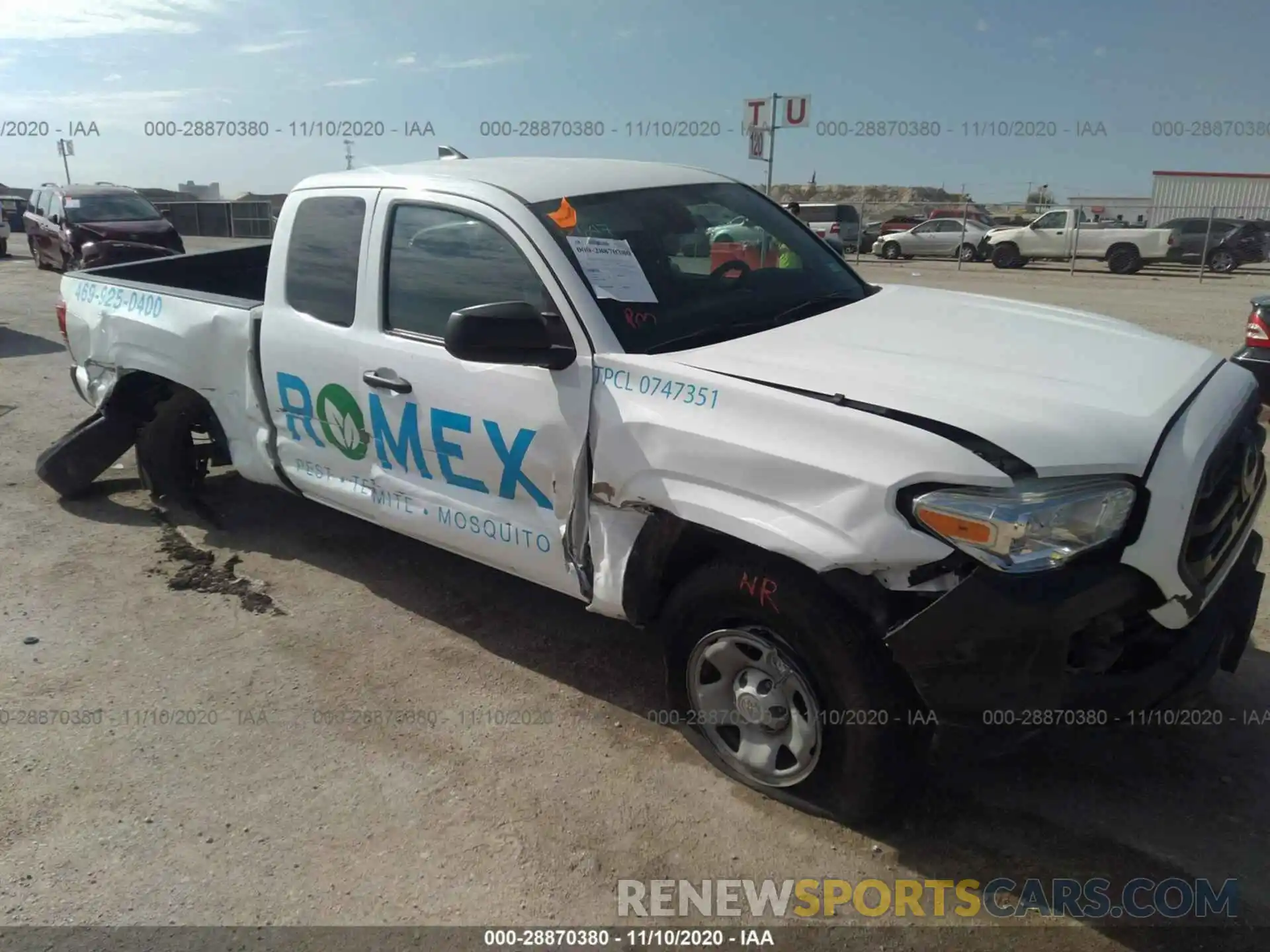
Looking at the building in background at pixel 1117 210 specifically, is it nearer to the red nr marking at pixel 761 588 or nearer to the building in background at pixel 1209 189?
the building in background at pixel 1209 189

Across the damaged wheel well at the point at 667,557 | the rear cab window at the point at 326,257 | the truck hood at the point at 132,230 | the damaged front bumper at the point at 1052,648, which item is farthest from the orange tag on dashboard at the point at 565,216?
the truck hood at the point at 132,230

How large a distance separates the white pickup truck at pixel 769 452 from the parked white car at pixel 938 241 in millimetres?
26221

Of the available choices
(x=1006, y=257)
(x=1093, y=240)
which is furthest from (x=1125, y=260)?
(x=1006, y=257)

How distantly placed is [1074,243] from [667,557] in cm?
2495

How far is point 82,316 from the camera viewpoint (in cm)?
562

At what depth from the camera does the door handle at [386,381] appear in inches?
148

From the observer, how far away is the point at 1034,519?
2.40 m

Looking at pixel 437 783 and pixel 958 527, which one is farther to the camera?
pixel 437 783

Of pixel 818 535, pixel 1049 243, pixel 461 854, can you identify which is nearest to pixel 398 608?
pixel 461 854

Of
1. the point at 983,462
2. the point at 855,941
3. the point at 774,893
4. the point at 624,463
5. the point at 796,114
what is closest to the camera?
the point at 983,462

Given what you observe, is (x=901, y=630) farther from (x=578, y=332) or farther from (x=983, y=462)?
(x=578, y=332)

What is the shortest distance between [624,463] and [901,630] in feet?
3.38

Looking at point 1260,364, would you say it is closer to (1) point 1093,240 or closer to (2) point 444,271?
(2) point 444,271

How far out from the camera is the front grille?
8.30ft
